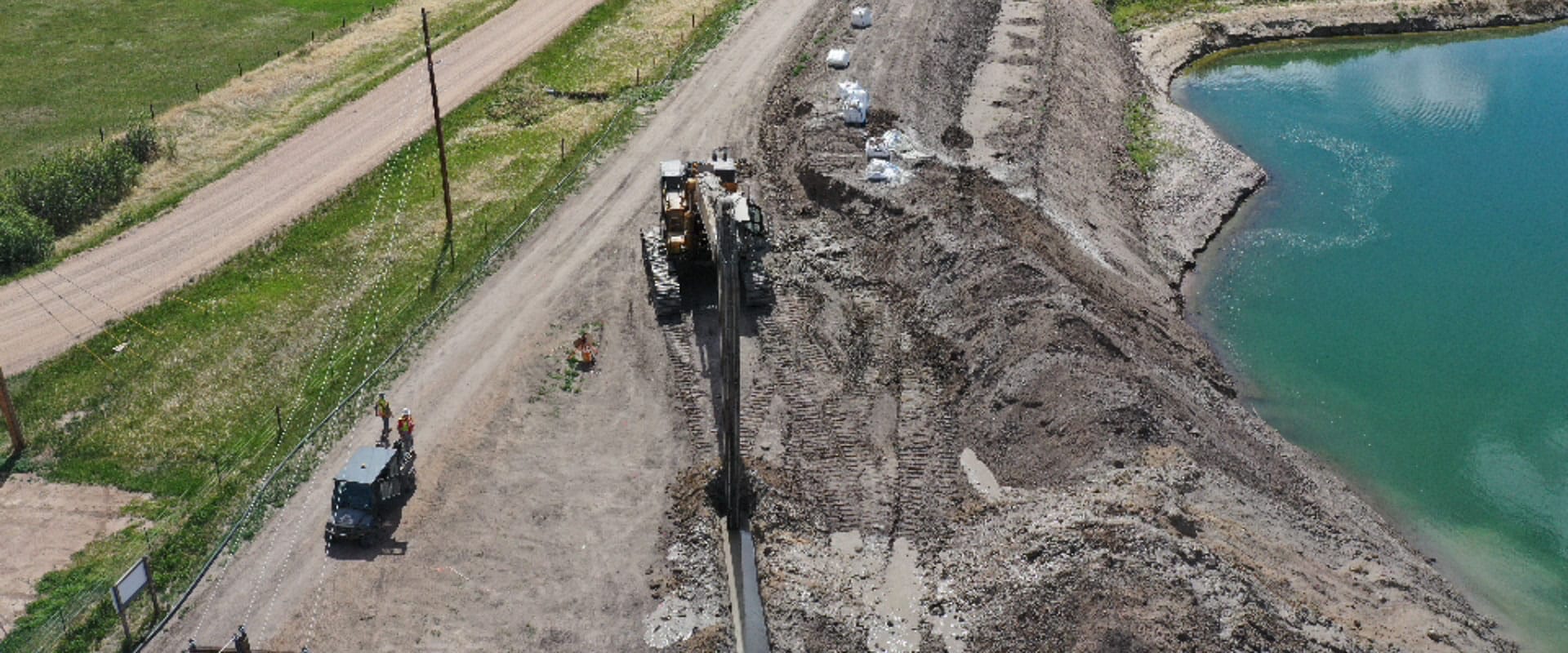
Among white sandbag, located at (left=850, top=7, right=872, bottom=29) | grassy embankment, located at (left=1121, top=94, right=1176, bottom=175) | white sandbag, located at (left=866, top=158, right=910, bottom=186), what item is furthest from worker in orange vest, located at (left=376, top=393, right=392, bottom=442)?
white sandbag, located at (left=850, top=7, right=872, bottom=29)

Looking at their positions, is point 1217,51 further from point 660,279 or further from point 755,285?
point 660,279

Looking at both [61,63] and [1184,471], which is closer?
[1184,471]

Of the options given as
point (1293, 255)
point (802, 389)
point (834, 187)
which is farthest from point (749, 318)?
point (1293, 255)

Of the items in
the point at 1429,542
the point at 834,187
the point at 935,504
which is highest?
the point at 834,187

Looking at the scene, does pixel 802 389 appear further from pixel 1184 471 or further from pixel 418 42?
pixel 418 42

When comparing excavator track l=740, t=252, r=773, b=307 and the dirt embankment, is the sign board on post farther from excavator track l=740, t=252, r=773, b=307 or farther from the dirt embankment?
excavator track l=740, t=252, r=773, b=307

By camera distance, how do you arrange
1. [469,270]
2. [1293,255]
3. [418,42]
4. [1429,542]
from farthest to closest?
[418,42] < [1293,255] < [469,270] < [1429,542]

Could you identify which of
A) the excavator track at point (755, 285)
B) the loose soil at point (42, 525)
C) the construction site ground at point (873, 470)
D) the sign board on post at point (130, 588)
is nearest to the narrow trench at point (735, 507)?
the construction site ground at point (873, 470)
